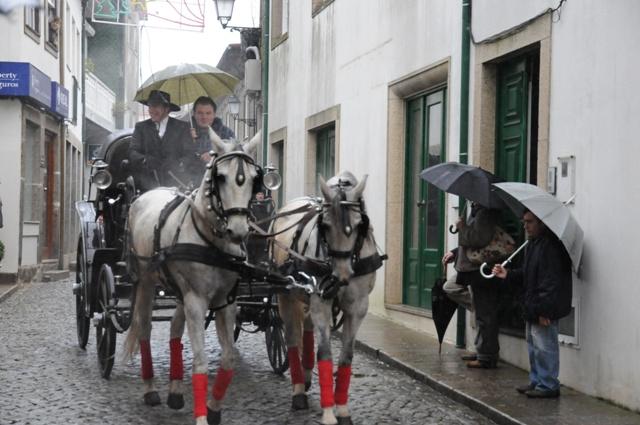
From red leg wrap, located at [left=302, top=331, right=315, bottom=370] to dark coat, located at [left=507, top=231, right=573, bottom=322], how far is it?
1.72 meters

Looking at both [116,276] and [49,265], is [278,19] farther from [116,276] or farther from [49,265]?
[116,276]

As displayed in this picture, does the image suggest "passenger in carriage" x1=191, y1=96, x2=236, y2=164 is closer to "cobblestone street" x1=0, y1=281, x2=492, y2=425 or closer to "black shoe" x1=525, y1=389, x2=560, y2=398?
"cobblestone street" x1=0, y1=281, x2=492, y2=425

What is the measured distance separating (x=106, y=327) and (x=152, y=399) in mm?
1360

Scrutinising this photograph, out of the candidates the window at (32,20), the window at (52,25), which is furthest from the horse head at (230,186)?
the window at (52,25)

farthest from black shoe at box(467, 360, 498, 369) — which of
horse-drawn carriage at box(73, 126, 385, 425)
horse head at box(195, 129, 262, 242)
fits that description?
horse head at box(195, 129, 262, 242)

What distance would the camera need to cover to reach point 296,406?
794 centimetres

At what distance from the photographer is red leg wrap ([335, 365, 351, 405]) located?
7133 mm

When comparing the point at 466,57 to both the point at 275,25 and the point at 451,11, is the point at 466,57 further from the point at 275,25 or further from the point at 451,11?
the point at 275,25

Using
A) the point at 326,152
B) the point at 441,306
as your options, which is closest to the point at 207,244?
the point at 441,306

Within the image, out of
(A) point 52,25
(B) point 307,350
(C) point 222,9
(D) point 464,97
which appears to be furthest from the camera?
(A) point 52,25

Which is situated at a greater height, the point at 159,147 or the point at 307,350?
the point at 159,147

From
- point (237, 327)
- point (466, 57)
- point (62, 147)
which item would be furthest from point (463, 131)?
point (62, 147)

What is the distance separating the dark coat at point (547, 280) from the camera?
322 inches

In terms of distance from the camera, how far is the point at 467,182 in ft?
31.0
